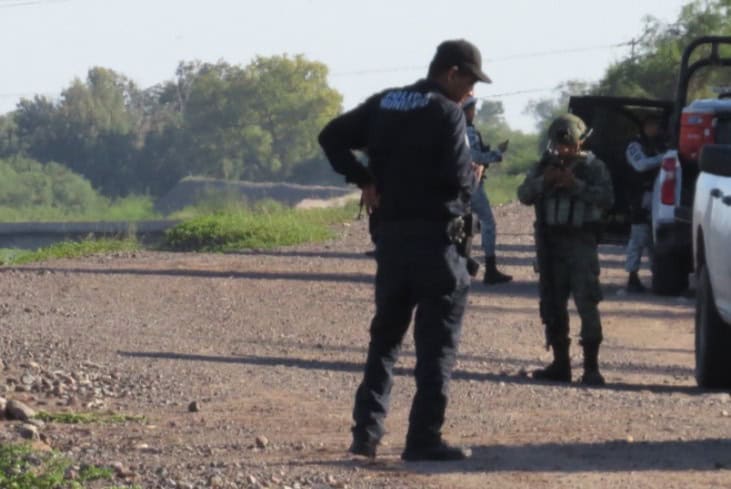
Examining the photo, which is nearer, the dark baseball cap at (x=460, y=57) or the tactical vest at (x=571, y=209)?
the dark baseball cap at (x=460, y=57)

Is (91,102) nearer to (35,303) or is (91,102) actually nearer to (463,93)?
(35,303)

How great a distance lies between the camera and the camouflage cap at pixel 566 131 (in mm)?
9977

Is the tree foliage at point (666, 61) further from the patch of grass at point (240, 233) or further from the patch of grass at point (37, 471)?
the patch of grass at point (37, 471)

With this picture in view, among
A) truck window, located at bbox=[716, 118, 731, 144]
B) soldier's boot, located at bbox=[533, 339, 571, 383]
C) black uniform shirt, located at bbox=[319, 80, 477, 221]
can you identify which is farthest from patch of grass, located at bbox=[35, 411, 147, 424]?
truck window, located at bbox=[716, 118, 731, 144]

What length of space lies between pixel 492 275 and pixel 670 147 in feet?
8.41

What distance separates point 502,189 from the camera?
48344 millimetres

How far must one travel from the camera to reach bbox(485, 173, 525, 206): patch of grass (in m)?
42.7

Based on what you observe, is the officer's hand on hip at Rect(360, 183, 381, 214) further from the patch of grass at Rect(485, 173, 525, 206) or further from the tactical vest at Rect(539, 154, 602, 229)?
the patch of grass at Rect(485, 173, 525, 206)

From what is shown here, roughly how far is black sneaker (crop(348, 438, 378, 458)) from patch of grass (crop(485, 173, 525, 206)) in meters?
32.3

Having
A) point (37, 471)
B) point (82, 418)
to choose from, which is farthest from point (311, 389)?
point (37, 471)

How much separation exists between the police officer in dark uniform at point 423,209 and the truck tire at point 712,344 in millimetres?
3118

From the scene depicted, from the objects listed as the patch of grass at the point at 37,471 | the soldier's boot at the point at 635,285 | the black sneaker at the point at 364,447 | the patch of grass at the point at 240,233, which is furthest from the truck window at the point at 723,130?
the patch of grass at the point at 240,233

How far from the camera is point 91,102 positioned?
84625 mm

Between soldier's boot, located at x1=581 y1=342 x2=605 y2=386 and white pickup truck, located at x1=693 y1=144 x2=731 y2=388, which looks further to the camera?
soldier's boot, located at x1=581 y1=342 x2=605 y2=386
